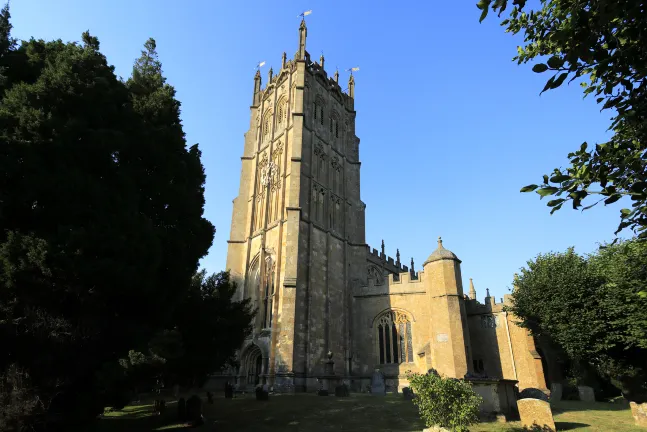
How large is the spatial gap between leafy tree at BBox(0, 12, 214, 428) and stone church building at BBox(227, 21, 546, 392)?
1378 cm

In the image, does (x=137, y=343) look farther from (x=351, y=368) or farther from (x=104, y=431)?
(x=351, y=368)

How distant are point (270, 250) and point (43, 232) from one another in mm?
19528

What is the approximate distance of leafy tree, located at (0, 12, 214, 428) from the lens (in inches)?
367

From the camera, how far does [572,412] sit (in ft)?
53.1

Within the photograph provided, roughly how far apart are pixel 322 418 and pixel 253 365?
13.6 m

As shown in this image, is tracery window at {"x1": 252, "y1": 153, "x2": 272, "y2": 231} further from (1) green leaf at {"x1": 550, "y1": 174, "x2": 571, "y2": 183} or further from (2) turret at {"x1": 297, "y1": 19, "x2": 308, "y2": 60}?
(1) green leaf at {"x1": 550, "y1": 174, "x2": 571, "y2": 183}

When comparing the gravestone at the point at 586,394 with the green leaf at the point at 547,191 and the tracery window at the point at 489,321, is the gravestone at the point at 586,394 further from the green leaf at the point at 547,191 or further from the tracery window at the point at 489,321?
the green leaf at the point at 547,191

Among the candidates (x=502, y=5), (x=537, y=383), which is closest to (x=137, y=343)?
(x=502, y=5)

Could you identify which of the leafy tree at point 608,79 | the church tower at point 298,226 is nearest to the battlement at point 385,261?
the church tower at point 298,226

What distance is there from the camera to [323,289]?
91.5 ft

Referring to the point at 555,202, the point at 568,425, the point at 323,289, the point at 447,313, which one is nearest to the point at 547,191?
the point at 555,202

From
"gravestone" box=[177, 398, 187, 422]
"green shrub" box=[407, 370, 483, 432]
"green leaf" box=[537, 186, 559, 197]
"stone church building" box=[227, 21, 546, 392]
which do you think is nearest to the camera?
"green leaf" box=[537, 186, 559, 197]

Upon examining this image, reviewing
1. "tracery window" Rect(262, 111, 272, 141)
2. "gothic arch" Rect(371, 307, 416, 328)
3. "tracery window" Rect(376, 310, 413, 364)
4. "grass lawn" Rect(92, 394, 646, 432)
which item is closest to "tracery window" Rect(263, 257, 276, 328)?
"gothic arch" Rect(371, 307, 416, 328)

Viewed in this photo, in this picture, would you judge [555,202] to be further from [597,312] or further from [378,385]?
[378,385]
